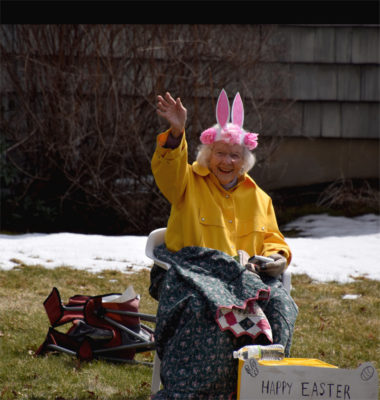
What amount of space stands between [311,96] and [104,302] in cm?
560

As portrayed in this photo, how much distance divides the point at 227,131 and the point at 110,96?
4.05 m

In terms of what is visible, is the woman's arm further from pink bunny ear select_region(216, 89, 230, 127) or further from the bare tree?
the bare tree

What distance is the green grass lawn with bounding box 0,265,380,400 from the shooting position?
11.4 ft

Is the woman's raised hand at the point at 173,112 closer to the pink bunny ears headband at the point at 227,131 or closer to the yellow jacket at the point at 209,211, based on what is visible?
the yellow jacket at the point at 209,211

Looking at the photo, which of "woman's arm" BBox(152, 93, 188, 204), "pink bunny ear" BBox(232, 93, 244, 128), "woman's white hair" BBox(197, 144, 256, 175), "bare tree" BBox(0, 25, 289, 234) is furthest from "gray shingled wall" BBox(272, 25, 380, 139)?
"woman's arm" BBox(152, 93, 188, 204)

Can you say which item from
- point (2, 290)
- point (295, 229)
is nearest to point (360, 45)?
point (295, 229)

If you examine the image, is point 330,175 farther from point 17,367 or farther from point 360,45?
point 17,367

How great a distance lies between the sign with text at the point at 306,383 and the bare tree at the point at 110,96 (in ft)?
15.9

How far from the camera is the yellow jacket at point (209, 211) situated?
3.29 m

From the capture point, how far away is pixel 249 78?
301 inches

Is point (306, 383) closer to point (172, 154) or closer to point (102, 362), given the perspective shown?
point (172, 154)

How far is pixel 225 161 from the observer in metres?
3.44

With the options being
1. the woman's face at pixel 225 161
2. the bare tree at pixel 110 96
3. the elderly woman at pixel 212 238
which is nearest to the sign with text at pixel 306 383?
the elderly woman at pixel 212 238

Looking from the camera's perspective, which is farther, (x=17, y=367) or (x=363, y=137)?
(x=363, y=137)
